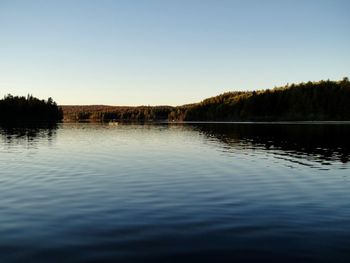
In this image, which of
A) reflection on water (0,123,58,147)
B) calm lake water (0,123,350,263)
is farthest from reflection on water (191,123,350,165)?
reflection on water (0,123,58,147)

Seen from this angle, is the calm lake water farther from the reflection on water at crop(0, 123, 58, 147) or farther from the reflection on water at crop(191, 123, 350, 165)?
the reflection on water at crop(0, 123, 58, 147)

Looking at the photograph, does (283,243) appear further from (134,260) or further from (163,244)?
(134,260)

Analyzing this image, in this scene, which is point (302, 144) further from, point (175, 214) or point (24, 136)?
point (24, 136)

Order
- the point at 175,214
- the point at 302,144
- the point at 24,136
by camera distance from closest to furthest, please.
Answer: the point at 175,214, the point at 302,144, the point at 24,136

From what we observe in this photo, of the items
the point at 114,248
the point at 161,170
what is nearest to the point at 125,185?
the point at 161,170

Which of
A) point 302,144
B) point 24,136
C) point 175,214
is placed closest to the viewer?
point 175,214

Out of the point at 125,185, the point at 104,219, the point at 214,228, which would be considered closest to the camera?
the point at 214,228

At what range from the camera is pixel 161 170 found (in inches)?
1353

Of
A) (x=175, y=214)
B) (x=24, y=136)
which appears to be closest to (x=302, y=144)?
(x=175, y=214)

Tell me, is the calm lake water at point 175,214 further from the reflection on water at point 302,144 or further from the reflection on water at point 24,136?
the reflection on water at point 24,136

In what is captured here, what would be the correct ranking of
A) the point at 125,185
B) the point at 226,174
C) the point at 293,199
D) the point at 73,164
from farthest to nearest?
the point at 73,164, the point at 226,174, the point at 125,185, the point at 293,199

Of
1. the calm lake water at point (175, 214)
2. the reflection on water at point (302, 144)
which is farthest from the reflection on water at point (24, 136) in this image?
the reflection on water at point (302, 144)

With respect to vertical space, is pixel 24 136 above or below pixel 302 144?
below

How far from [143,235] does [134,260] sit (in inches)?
105
